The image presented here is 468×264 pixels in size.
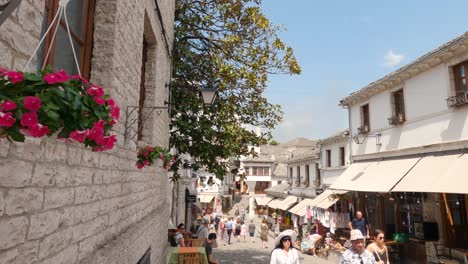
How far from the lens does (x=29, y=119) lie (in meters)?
1.34

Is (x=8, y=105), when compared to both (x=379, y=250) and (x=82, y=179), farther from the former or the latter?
(x=379, y=250)

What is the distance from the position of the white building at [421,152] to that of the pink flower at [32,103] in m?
8.94

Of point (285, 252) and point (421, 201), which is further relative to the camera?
point (421, 201)

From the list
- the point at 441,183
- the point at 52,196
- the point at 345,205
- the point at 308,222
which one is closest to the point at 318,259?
the point at 345,205

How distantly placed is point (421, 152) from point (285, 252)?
8200mm

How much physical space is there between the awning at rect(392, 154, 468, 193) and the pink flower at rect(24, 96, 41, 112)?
8907 millimetres

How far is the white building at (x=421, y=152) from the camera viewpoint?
9.91 m

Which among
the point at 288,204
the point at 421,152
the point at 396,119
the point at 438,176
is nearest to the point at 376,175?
the point at 421,152

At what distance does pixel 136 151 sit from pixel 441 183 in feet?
25.8

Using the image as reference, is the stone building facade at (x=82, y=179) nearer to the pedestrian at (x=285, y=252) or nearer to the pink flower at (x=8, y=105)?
the pink flower at (x=8, y=105)

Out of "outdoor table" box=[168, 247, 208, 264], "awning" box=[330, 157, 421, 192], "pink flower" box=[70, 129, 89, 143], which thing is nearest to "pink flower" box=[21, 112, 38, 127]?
"pink flower" box=[70, 129, 89, 143]

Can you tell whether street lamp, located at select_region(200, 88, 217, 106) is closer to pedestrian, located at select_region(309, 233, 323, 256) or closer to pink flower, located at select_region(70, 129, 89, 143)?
pink flower, located at select_region(70, 129, 89, 143)

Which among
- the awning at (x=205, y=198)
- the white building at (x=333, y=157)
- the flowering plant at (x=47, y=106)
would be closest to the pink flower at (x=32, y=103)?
the flowering plant at (x=47, y=106)

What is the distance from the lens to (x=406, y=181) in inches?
Result: 406
